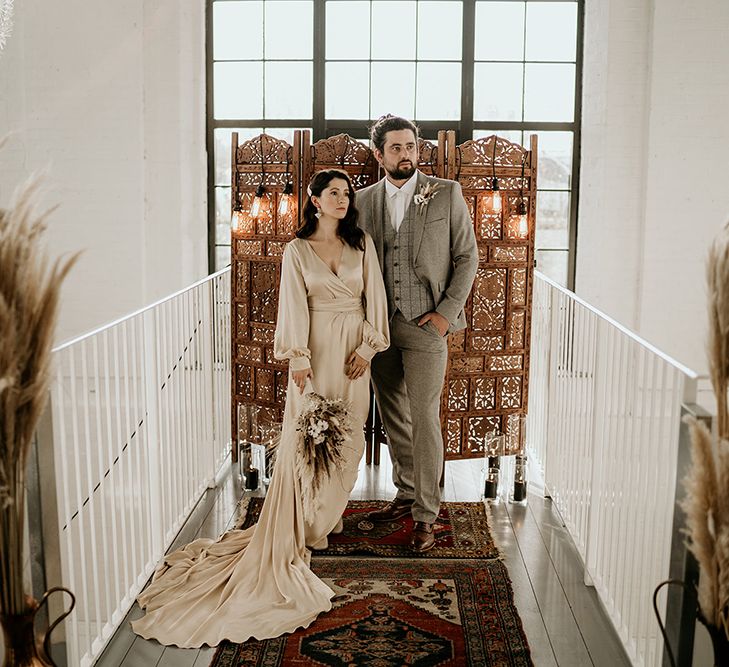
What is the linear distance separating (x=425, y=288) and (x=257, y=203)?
4.65 ft

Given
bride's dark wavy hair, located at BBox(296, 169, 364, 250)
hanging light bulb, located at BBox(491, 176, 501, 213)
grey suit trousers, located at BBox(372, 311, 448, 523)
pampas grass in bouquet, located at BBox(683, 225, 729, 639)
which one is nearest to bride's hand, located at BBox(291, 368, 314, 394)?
grey suit trousers, located at BBox(372, 311, 448, 523)

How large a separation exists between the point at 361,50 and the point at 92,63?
7.11ft

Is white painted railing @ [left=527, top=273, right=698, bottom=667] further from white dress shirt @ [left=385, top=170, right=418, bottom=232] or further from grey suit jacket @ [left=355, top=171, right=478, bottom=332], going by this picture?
white dress shirt @ [left=385, top=170, right=418, bottom=232]

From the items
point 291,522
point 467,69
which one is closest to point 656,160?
point 467,69

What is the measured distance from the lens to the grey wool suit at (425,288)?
3.87 m

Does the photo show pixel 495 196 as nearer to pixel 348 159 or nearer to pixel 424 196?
pixel 348 159

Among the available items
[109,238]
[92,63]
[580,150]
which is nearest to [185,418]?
[109,238]

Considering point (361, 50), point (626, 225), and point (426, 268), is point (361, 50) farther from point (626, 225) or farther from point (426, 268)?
point (426, 268)

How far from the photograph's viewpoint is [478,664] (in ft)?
9.44

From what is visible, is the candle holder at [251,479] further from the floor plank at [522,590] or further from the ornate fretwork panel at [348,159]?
the ornate fretwork panel at [348,159]

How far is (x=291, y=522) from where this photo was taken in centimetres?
354

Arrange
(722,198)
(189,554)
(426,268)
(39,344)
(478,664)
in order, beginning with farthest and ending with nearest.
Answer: (722,198) → (426,268) → (189,554) → (478,664) → (39,344)

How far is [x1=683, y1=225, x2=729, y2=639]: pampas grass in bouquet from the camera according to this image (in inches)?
75.9

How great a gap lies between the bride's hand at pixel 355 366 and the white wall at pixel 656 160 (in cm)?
361
